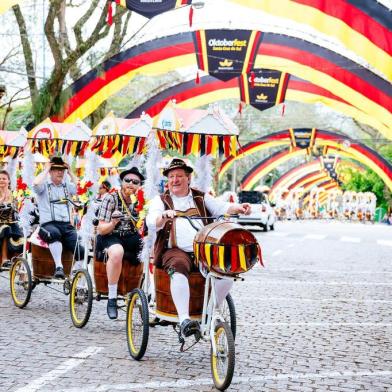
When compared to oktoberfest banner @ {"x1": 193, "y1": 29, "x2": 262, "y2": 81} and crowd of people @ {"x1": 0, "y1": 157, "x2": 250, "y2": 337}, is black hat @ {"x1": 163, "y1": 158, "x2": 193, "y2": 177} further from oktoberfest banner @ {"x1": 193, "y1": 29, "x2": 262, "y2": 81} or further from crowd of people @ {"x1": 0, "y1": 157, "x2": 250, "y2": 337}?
oktoberfest banner @ {"x1": 193, "y1": 29, "x2": 262, "y2": 81}

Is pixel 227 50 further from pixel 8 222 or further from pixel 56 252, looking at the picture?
pixel 56 252

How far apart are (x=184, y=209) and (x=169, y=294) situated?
0.78 m

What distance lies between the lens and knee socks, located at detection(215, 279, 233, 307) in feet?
19.8

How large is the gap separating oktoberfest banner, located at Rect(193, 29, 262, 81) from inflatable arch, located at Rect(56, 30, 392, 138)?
A: 0.75 ft

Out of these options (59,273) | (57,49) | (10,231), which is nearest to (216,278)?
(59,273)

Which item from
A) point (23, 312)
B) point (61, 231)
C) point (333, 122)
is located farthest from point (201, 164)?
point (333, 122)

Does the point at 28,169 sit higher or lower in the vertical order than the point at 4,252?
higher

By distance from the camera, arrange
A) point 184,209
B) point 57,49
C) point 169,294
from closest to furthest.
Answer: point 169,294
point 184,209
point 57,49

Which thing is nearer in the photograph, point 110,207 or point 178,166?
point 178,166

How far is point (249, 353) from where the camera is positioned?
686cm

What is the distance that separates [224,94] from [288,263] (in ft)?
39.0

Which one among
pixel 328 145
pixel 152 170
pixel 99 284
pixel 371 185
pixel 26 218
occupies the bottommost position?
pixel 99 284

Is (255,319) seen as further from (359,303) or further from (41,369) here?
(41,369)

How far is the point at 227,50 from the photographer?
20.8 metres
